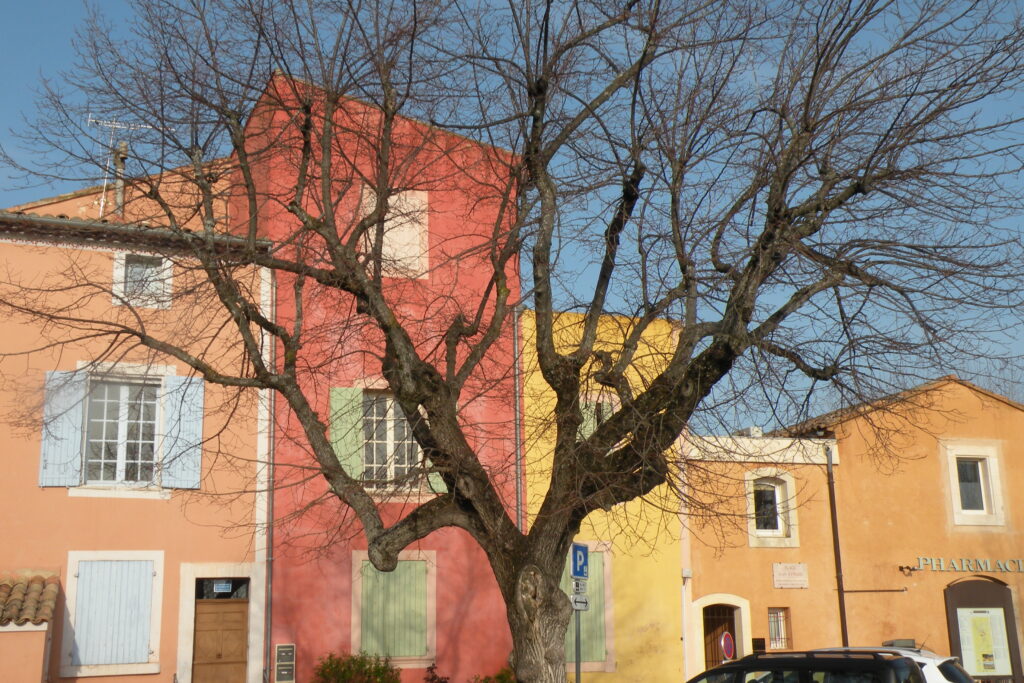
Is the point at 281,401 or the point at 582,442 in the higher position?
the point at 281,401

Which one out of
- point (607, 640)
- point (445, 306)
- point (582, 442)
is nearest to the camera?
point (582, 442)

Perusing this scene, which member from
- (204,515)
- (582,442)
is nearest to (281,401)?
(204,515)

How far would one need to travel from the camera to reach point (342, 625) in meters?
16.5

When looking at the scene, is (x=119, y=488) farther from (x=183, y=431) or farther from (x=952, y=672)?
(x=952, y=672)

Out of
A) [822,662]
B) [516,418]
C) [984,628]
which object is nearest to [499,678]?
[516,418]

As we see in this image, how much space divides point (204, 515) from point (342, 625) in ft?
8.43

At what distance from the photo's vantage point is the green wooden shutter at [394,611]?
1667 centimetres

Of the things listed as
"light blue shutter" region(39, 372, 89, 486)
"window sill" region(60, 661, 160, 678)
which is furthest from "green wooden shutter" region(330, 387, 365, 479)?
"window sill" region(60, 661, 160, 678)

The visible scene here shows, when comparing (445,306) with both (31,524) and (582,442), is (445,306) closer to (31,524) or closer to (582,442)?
(582,442)

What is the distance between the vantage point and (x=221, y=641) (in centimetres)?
1595

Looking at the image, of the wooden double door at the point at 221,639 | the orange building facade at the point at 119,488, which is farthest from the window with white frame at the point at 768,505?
the wooden double door at the point at 221,639

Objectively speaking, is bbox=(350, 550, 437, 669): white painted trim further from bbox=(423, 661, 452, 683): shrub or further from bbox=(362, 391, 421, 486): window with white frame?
bbox=(362, 391, 421, 486): window with white frame

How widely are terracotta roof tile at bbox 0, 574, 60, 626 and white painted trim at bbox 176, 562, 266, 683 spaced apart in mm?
1721

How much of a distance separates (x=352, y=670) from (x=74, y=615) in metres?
3.85
